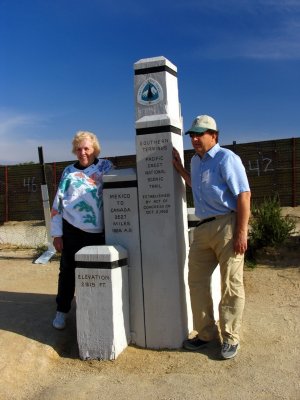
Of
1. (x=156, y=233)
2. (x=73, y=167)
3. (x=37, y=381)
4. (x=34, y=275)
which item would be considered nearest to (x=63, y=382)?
(x=37, y=381)

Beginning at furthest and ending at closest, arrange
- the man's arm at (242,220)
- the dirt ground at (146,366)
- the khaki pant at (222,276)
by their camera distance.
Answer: the khaki pant at (222,276) < the man's arm at (242,220) < the dirt ground at (146,366)

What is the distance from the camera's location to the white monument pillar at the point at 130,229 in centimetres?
416

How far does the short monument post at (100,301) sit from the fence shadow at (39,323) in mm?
277

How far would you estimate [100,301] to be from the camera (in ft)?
12.9

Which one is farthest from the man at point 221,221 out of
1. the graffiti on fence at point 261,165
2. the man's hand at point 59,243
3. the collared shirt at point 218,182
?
the graffiti on fence at point 261,165

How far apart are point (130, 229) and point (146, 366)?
1.16m

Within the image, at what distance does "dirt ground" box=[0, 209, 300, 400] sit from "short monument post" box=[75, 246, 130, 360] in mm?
123

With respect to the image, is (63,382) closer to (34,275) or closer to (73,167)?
(73,167)

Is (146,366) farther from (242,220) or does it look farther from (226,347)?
(242,220)

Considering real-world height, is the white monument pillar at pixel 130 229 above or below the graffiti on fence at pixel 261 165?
below

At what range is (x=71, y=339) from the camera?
441 cm

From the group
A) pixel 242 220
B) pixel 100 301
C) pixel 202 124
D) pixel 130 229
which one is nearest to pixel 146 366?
pixel 100 301

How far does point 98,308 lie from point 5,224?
15.2 meters

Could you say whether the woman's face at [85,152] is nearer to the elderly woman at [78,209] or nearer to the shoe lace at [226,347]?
the elderly woman at [78,209]
